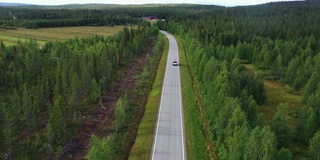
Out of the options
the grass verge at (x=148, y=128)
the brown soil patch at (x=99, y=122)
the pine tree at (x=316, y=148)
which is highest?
the pine tree at (x=316, y=148)

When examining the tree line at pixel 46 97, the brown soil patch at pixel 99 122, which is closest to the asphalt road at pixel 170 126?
the brown soil patch at pixel 99 122

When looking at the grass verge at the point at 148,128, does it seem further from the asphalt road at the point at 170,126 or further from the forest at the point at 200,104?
the forest at the point at 200,104

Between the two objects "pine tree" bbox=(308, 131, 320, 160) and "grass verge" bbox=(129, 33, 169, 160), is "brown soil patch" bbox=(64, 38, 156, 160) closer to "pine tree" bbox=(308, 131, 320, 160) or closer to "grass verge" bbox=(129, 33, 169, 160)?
"grass verge" bbox=(129, 33, 169, 160)

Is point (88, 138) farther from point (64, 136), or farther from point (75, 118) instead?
point (75, 118)

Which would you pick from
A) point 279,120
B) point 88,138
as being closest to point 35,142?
point 88,138

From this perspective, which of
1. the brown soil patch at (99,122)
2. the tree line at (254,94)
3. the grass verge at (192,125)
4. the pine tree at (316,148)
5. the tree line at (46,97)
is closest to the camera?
the tree line at (254,94)

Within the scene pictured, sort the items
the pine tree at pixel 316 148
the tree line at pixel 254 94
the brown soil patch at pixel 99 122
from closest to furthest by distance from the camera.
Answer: the tree line at pixel 254 94
the pine tree at pixel 316 148
the brown soil patch at pixel 99 122
